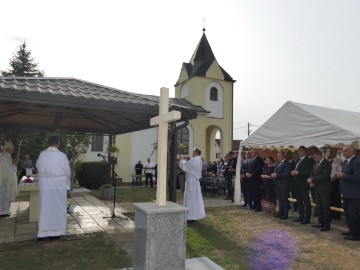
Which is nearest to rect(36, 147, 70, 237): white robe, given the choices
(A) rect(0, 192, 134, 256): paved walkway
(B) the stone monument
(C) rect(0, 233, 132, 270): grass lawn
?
(C) rect(0, 233, 132, 270): grass lawn

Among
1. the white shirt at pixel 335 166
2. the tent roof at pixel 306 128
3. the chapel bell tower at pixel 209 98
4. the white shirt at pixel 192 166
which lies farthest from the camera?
the chapel bell tower at pixel 209 98

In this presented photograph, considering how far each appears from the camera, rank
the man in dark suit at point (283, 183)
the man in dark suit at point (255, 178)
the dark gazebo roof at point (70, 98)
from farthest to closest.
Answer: the man in dark suit at point (255, 178) < the man in dark suit at point (283, 183) < the dark gazebo roof at point (70, 98)

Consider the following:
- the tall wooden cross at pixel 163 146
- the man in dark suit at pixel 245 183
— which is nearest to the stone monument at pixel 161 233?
Answer: the tall wooden cross at pixel 163 146

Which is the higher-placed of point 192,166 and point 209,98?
point 209,98

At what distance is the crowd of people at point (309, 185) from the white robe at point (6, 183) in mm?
6917

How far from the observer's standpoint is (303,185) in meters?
8.61

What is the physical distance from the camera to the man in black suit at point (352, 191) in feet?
22.0

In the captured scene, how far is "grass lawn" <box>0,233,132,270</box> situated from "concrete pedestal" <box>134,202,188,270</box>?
4.27 ft

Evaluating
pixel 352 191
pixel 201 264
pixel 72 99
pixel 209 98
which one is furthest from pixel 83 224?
pixel 209 98

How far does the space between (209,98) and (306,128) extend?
713 inches

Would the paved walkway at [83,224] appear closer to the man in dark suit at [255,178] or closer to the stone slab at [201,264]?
the stone slab at [201,264]

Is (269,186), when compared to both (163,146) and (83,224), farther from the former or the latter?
(163,146)

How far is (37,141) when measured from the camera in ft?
80.7

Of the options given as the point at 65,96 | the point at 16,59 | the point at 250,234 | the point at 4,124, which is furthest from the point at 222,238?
the point at 16,59
